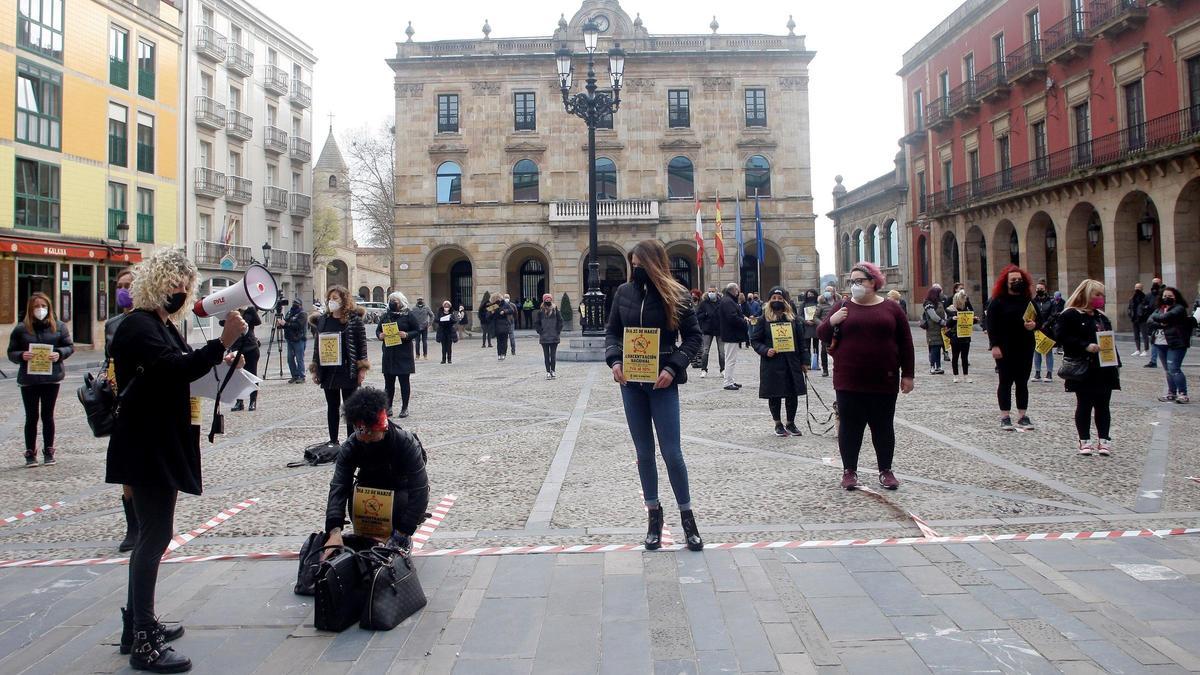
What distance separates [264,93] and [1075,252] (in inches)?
1418

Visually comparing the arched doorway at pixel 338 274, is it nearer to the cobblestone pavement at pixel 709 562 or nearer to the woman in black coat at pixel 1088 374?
the cobblestone pavement at pixel 709 562

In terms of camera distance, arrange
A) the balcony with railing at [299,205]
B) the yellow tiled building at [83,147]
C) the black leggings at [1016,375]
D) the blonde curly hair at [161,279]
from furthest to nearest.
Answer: the balcony with railing at [299,205]
the yellow tiled building at [83,147]
the black leggings at [1016,375]
the blonde curly hair at [161,279]

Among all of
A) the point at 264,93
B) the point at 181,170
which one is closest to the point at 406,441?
the point at 181,170

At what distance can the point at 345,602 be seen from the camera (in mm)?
3770

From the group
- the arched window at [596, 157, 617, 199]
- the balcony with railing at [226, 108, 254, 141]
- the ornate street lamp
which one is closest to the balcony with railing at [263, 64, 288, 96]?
the balcony with railing at [226, 108, 254, 141]

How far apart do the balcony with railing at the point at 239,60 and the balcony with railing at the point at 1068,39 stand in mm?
32839

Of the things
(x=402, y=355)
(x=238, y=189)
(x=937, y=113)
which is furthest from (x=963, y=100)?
(x=238, y=189)

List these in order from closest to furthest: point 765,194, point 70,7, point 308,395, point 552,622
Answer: point 552,622, point 308,395, point 70,7, point 765,194

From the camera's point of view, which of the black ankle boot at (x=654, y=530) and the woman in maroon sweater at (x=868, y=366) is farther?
the woman in maroon sweater at (x=868, y=366)

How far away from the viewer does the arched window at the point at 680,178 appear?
39.4m

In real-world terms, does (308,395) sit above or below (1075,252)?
below

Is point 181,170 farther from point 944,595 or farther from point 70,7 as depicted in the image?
point 944,595

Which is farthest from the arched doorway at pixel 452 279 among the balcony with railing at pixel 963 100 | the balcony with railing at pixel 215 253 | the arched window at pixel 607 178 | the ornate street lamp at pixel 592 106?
the balcony with railing at pixel 963 100

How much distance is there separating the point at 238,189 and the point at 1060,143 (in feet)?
109
